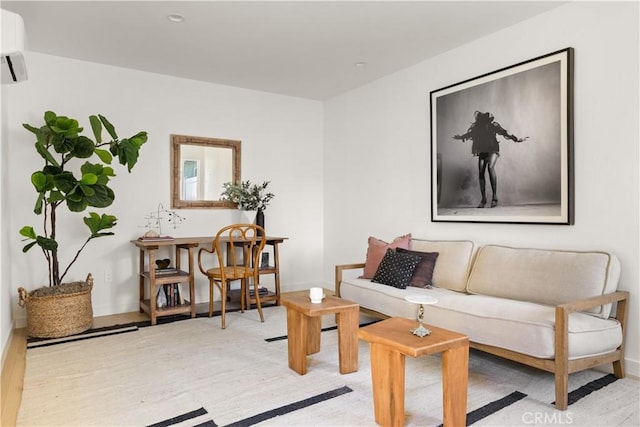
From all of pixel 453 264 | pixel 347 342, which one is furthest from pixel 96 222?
pixel 453 264

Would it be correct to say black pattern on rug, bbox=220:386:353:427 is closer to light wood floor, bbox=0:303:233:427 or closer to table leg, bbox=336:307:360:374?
table leg, bbox=336:307:360:374

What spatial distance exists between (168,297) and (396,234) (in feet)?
7.74

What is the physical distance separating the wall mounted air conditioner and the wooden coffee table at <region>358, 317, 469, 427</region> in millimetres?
2303

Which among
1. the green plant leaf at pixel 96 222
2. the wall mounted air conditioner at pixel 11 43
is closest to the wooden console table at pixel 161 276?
the green plant leaf at pixel 96 222

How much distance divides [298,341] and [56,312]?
2.14 metres

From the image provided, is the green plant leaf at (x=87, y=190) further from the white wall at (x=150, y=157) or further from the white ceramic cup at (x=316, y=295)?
the white ceramic cup at (x=316, y=295)

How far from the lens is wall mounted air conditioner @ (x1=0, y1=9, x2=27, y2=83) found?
2096 millimetres

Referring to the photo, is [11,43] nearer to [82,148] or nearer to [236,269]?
[82,148]

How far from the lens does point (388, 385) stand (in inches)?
→ 78.4

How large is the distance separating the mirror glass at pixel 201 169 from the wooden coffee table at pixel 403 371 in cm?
312

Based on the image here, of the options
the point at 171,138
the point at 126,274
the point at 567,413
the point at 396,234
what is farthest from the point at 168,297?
the point at 567,413

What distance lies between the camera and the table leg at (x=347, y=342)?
2650mm

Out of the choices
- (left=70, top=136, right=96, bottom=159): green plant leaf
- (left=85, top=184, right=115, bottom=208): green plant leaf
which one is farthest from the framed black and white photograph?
(left=70, top=136, right=96, bottom=159): green plant leaf

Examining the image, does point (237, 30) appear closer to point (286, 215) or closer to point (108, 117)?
point (108, 117)
